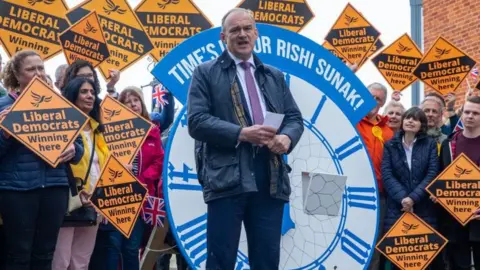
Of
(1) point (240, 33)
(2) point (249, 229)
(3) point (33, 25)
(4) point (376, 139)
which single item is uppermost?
(3) point (33, 25)

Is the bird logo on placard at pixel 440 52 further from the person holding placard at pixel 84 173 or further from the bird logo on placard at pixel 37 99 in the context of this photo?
the bird logo on placard at pixel 37 99

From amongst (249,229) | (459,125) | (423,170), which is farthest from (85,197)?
(459,125)

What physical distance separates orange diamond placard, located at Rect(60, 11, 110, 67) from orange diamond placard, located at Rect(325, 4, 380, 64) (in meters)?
2.87

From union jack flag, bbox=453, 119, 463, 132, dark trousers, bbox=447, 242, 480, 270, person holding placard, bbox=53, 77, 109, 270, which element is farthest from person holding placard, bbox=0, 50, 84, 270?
union jack flag, bbox=453, 119, 463, 132

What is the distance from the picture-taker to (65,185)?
6.54 meters

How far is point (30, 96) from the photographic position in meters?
6.54

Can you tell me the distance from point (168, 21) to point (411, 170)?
268 centimetres

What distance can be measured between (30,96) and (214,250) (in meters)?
1.71

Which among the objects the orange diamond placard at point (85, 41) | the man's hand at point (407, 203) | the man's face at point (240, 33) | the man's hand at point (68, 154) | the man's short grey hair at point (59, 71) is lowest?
the man's hand at point (407, 203)

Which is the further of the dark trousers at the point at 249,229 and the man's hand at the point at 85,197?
the man's hand at the point at 85,197

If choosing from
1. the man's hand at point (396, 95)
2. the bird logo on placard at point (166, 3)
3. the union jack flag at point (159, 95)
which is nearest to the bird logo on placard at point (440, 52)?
the man's hand at point (396, 95)

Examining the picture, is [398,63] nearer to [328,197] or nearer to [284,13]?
[284,13]

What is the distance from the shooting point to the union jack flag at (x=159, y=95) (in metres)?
9.06

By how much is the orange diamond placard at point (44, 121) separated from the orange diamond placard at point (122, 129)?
3.87 ft
